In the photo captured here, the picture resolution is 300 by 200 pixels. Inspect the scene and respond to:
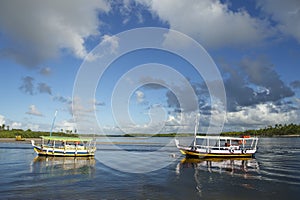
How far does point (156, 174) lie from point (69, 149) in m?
30.7

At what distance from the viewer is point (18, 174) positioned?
38344 millimetres

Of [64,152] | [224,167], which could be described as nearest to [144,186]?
[224,167]

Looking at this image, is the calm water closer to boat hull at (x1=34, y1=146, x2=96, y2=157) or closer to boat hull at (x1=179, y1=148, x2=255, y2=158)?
boat hull at (x1=34, y1=146, x2=96, y2=157)

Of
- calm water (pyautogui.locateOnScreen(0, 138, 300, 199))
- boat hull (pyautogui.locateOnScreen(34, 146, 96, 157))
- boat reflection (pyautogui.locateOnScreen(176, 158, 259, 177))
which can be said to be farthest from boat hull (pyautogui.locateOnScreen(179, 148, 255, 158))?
boat hull (pyautogui.locateOnScreen(34, 146, 96, 157))

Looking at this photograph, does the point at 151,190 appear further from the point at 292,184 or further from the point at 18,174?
the point at 18,174

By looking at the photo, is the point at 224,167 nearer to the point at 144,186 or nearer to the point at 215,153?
the point at 215,153

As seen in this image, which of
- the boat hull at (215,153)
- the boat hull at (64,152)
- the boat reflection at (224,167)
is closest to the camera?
the boat reflection at (224,167)

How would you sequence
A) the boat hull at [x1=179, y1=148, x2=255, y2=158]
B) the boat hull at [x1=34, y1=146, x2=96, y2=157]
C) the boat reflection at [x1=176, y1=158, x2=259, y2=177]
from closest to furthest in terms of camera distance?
the boat reflection at [x1=176, y1=158, x2=259, y2=177], the boat hull at [x1=34, y1=146, x2=96, y2=157], the boat hull at [x1=179, y1=148, x2=255, y2=158]

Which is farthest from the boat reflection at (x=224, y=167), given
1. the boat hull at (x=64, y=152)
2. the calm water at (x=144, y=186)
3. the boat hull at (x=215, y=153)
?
the boat hull at (x=64, y=152)

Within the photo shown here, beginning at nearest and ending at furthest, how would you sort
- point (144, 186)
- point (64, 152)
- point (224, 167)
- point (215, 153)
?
point (144, 186)
point (224, 167)
point (64, 152)
point (215, 153)

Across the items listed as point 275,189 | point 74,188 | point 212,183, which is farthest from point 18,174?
point 275,189

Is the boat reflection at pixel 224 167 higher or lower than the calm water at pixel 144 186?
lower

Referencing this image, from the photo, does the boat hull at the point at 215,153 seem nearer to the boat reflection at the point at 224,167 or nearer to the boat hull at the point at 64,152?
the boat reflection at the point at 224,167

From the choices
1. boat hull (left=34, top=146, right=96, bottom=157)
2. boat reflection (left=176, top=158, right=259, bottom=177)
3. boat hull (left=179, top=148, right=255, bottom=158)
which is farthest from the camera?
boat hull (left=179, top=148, right=255, bottom=158)
